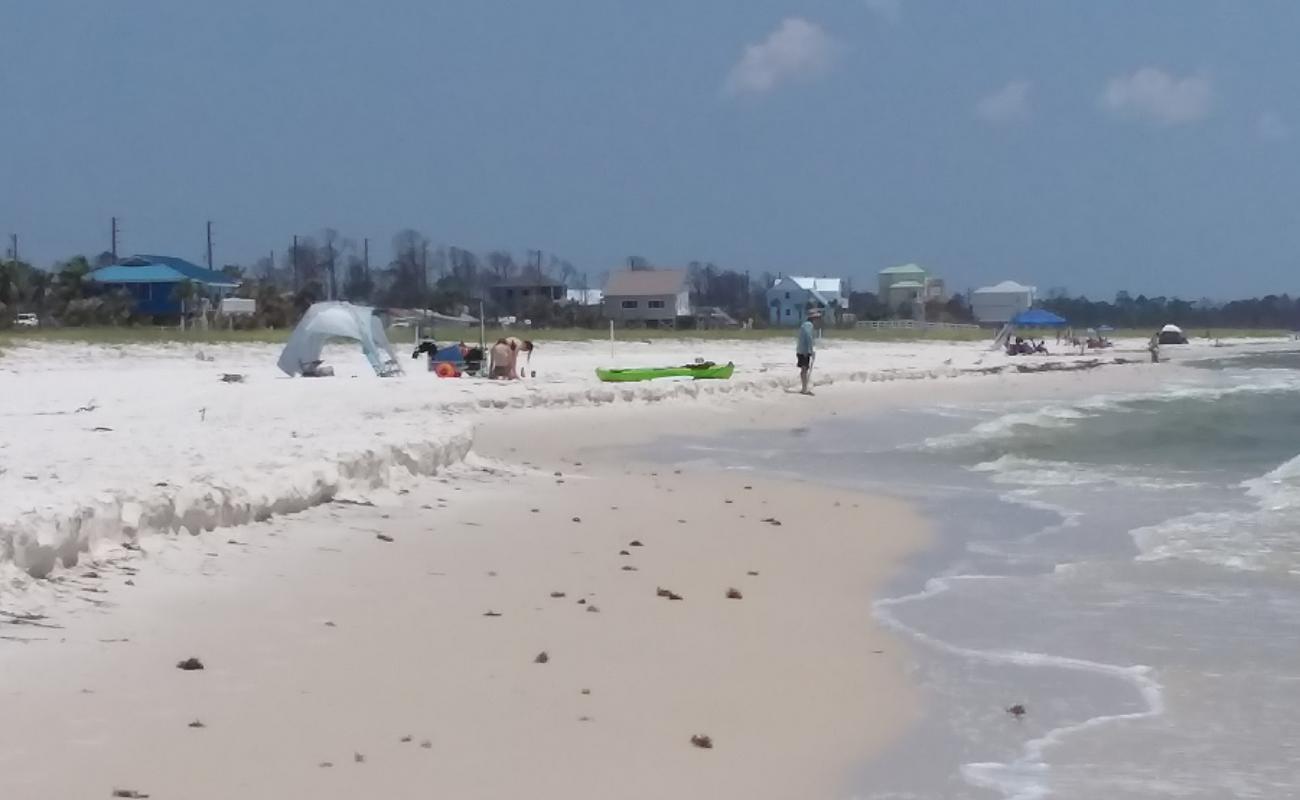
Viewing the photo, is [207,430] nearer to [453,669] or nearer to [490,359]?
[453,669]

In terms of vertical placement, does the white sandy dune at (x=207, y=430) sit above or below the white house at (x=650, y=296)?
below

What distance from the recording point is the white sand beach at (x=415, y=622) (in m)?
4.81

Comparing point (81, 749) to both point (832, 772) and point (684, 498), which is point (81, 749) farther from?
point (684, 498)

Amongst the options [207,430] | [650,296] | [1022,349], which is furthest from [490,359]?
[650,296]

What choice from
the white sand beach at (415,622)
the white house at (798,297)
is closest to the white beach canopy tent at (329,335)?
the white sand beach at (415,622)

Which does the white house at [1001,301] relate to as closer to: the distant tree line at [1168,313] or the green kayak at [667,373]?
the distant tree line at [1168,313]

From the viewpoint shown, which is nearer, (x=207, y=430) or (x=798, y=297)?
(x=207, y=430)

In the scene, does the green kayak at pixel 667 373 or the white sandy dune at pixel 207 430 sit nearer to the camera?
the white sandy dune at pixel 207 430

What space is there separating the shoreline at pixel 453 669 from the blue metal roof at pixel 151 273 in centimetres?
5679

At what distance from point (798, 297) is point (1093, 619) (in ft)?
358

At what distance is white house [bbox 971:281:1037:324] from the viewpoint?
135250 millimetres

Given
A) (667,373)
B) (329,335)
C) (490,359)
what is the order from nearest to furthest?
(490,359), (329,335), (667,373)

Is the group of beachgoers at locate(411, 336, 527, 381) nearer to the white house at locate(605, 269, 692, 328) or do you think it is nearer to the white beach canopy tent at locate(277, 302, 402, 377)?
the white beach canopy tent at locate(277, 302, 402, 377)

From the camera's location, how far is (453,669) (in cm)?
604
